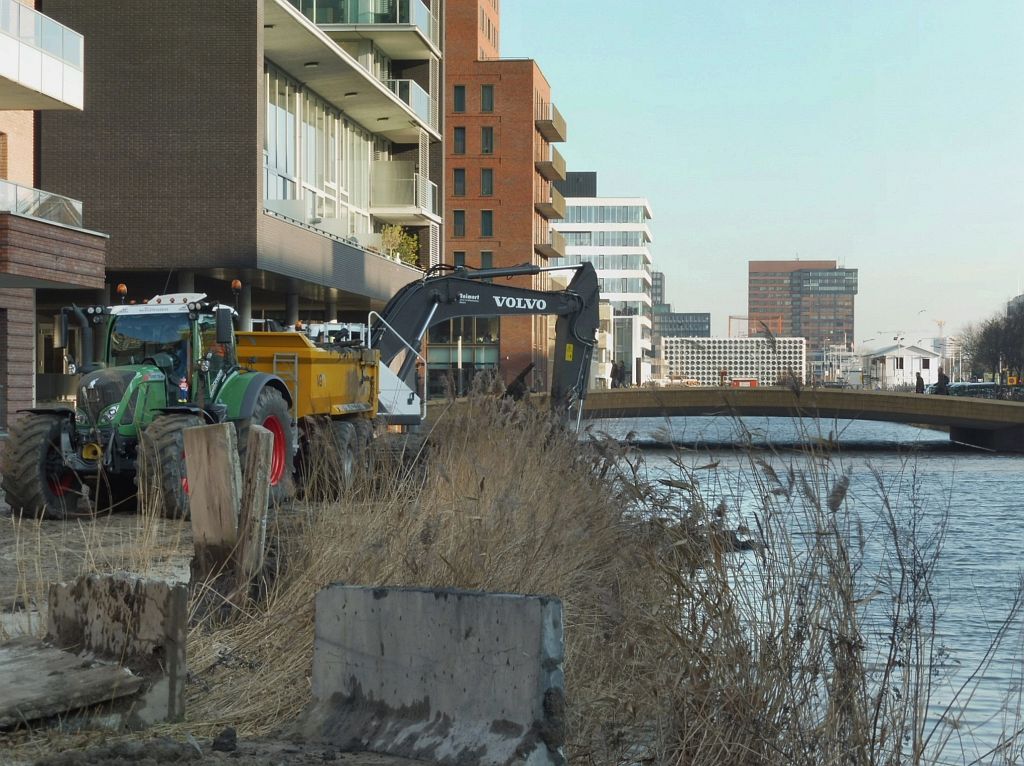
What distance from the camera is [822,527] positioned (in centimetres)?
588

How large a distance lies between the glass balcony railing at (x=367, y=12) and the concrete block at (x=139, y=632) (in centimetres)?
3731

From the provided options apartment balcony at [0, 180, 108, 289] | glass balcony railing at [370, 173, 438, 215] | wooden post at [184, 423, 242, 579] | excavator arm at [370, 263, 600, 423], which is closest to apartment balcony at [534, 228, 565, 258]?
glass balcony railing at [370, 173, 438, 215]

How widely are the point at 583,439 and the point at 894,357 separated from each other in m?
151

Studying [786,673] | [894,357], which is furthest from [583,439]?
[894,357]

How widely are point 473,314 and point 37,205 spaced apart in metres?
8.05

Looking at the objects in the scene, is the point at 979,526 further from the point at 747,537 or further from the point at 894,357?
the point at 894,357

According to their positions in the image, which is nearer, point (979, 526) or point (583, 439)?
point (583, 439)

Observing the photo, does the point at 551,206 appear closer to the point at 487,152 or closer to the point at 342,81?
the point at 487,152

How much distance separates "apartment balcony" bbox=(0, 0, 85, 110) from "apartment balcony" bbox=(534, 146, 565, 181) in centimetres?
5716

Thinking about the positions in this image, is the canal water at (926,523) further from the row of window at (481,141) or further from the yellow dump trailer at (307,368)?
the row of window at (481,141)

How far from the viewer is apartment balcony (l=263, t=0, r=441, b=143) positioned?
1304 inches

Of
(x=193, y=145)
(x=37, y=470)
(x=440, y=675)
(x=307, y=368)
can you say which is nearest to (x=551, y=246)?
(x=193, y=145)

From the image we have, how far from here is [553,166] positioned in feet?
278

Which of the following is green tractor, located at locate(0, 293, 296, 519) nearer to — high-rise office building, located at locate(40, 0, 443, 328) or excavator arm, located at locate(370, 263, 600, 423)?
excavator arm, located at locate(370, 263, 600, 423)
